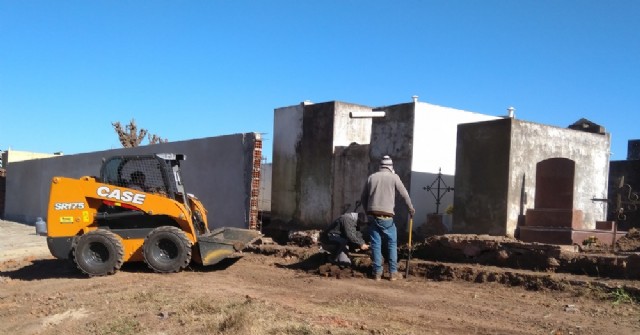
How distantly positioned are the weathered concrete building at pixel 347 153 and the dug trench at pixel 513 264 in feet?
7.01

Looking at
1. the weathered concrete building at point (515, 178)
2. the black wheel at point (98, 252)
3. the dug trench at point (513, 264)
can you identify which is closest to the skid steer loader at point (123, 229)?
the black wheel at point (98, 252)

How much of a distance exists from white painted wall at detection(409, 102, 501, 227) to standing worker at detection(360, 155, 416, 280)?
3170 millimetres

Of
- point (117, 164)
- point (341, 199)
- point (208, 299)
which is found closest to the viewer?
point (208, 299)

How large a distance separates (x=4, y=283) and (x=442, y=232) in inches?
302

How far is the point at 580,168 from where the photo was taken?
11500mm

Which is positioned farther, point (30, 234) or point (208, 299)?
point (30, 234)

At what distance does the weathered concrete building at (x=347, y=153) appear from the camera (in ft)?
39.7

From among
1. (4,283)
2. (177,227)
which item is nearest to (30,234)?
(4,283)

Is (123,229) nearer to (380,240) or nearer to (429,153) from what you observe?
(380,240)

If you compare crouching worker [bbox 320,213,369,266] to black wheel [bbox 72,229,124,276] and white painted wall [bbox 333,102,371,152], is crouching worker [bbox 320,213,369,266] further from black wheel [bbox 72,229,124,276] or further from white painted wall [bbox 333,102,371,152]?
white painted wall [bbox 333,102,371,152]

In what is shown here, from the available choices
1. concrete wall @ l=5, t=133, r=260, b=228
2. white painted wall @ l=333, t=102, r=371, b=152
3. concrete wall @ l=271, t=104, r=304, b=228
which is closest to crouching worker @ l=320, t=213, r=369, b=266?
white painted wall @ l=333, t=102, r=371, b=152

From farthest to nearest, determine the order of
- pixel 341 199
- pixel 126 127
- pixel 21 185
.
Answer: pixel 126 127
pixel 21 185
pixel 341 199

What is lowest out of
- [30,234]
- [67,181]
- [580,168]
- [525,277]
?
[30,234]

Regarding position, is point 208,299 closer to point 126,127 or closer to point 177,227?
point 177,227
